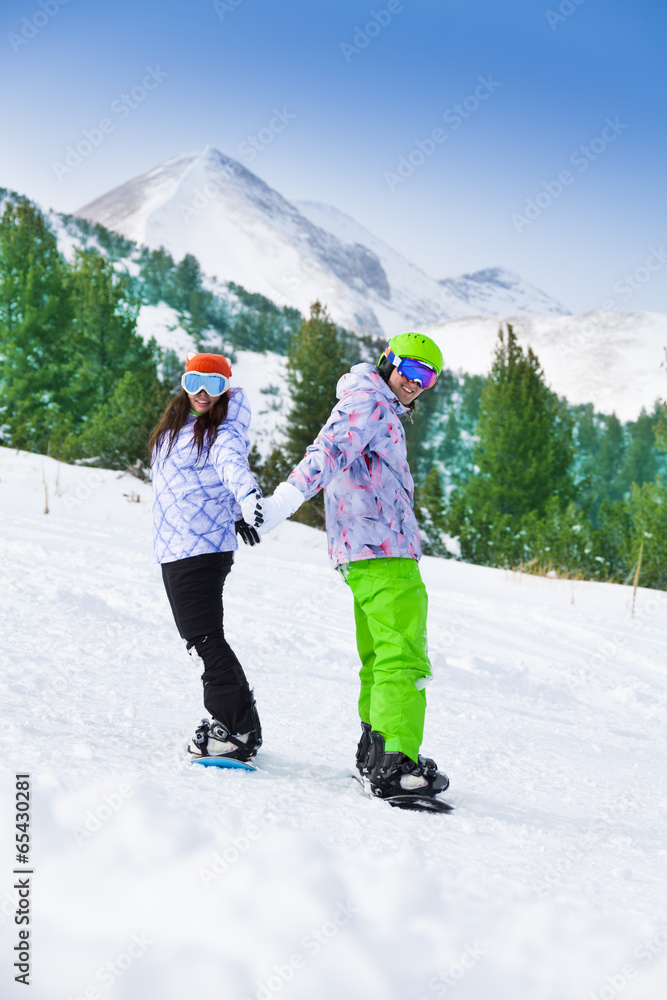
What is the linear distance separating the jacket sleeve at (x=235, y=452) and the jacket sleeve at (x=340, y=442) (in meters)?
0.15

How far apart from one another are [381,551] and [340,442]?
14.9 inches

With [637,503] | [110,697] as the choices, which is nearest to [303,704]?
[110,697]

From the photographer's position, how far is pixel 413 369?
2488 mm

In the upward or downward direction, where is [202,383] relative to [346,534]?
upward

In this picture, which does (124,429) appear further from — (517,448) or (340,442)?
(340,442)

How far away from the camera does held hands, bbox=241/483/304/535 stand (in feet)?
6.81

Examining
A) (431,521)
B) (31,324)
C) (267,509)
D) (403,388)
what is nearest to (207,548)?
(267,509)

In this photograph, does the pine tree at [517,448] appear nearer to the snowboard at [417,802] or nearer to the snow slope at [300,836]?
the snow slope at [300,836]

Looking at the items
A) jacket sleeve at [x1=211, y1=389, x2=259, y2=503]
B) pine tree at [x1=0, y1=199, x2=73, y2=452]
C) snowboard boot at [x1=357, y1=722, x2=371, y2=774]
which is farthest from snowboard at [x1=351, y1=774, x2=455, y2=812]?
pine tree at [x1=0, y1=199, x2=73, y2=452]

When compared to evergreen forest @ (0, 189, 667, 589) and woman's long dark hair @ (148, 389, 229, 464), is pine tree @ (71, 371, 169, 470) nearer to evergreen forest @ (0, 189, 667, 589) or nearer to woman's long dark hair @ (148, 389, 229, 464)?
evergreen forest @ (0, 189, 667, 589)

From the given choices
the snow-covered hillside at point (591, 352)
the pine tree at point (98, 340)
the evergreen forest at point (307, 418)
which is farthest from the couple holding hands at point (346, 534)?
the snow-covered hillside at point (591, 352)

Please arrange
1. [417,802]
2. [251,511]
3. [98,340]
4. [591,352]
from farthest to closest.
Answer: [591,352] < [98,340] < [417,802] < [251,511]

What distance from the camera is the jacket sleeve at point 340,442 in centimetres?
218

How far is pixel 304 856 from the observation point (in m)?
1.54
